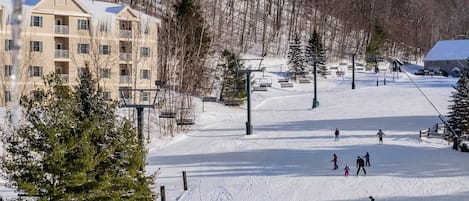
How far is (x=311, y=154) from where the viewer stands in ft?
104

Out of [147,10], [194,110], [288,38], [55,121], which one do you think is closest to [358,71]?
[288,38]

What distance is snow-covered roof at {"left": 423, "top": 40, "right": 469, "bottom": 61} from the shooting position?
Result: 89338 mm

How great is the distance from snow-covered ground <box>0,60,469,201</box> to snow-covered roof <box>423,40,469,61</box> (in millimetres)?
36660

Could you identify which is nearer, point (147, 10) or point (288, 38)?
point (147, 10)

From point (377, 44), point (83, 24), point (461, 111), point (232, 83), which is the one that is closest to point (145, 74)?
point (83, 24)

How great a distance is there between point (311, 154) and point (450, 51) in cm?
6836

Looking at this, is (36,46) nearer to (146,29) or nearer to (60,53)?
(60,53)

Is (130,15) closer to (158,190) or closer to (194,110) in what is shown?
(194,110)

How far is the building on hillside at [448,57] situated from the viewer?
88500 mm

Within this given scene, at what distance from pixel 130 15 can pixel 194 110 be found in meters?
10.4

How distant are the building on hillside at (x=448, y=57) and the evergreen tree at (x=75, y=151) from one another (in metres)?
80.2

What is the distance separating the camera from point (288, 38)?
92875mm

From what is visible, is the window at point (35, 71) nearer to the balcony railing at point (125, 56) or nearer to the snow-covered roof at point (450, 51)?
the balcony railing at point (125, 56)

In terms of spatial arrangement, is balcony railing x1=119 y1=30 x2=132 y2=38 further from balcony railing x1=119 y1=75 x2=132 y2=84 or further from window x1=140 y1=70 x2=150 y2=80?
balcony railing x1=119 y1=75 x2=132 y2=84
